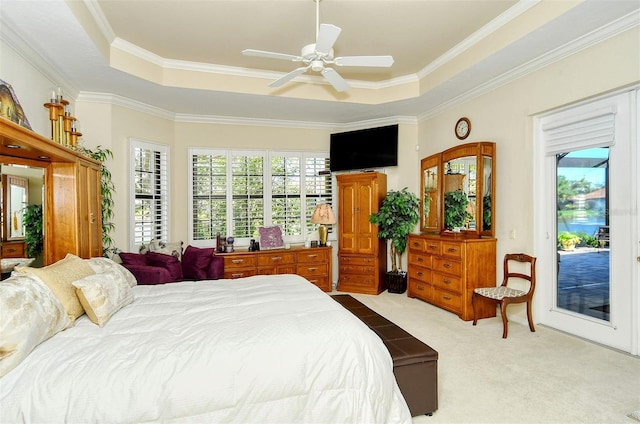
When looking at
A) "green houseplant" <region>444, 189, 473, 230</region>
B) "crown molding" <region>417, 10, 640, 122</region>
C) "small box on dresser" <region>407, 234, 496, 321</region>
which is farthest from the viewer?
"green houseplant" <region>444, 189, 473, 230</region>

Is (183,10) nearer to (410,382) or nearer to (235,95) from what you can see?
(235,95)

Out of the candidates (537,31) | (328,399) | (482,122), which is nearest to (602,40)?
(537,31)

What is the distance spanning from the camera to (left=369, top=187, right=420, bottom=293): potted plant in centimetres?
494

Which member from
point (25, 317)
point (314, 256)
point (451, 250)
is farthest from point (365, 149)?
point (25, 317)

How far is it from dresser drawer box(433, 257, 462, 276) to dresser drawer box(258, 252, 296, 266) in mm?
2077

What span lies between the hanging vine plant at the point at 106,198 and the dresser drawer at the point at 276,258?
194cm

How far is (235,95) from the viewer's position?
4324mm

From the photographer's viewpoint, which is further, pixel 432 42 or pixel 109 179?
pixel 109 179

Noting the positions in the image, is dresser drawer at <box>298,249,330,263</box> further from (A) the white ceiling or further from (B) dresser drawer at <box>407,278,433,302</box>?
(A) the white ceiling

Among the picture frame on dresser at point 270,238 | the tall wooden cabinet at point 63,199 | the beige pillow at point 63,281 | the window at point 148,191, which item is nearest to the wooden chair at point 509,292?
the picture frame on dresser at point 270,238

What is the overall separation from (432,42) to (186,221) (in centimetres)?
416

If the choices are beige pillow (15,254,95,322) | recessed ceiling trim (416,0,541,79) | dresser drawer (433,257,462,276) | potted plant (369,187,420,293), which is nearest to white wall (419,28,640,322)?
dresser drawer (433,257,462,276)

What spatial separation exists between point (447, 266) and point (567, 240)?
125 centimetres

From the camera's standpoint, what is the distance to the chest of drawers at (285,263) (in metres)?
4.72
